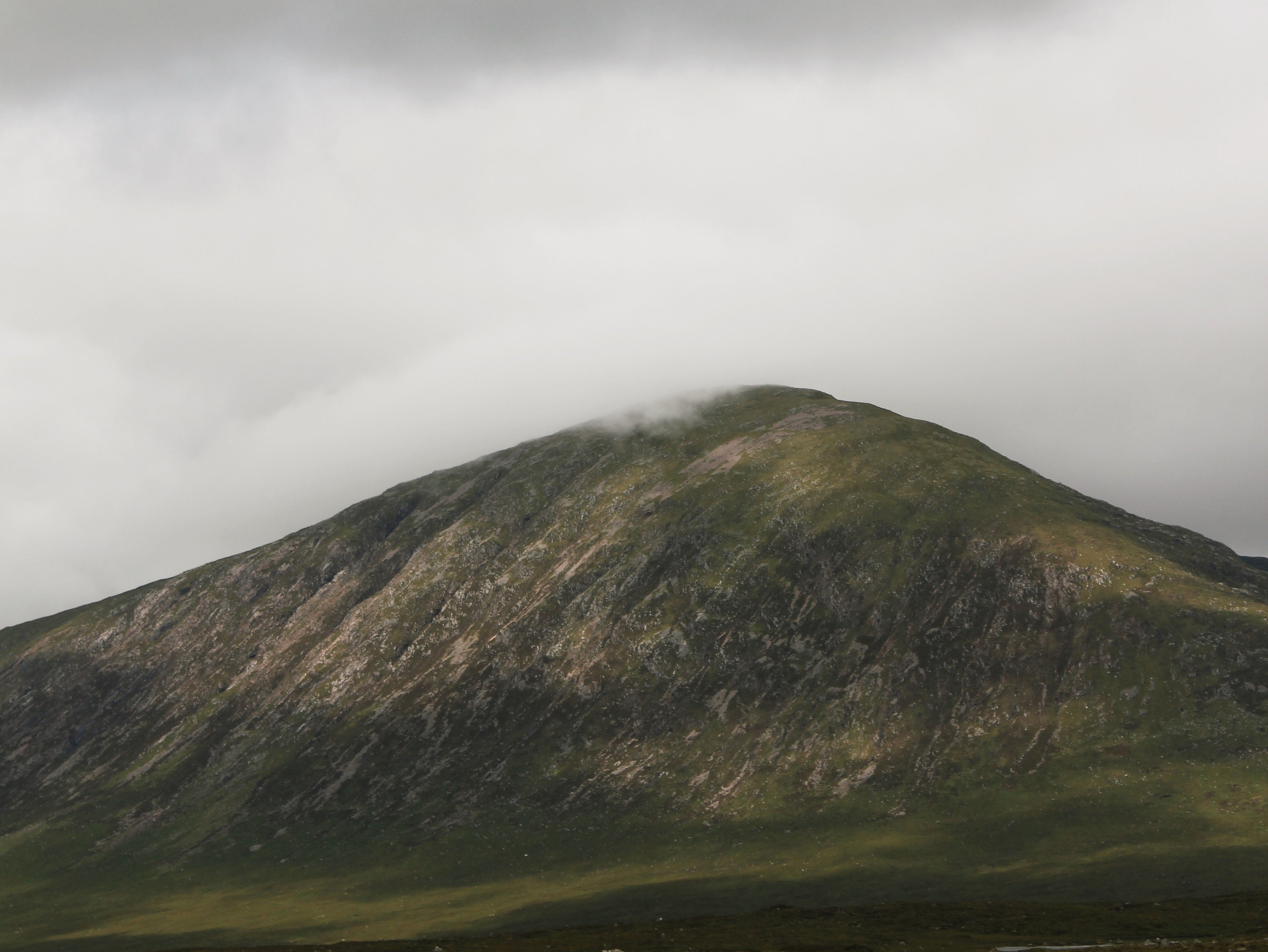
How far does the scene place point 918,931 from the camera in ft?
395

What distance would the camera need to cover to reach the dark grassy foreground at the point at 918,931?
11106 cm

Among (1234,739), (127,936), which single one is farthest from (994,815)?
(127,936)

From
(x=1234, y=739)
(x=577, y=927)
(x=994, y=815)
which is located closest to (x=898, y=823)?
(x=994, y=815)

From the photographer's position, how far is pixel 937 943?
110 m

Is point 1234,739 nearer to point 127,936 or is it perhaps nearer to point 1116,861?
point 1116,861

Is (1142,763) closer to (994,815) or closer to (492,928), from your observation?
(994,815)

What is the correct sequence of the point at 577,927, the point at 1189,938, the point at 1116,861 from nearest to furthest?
1. the point at 1189,938
2. the point at 577,927
3. the point at 1116,861

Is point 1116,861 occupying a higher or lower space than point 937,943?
lower

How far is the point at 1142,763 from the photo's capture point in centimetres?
19725

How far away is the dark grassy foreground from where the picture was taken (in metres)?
111

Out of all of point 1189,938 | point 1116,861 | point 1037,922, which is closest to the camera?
point 1189,938

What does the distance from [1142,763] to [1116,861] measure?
47.6 metres

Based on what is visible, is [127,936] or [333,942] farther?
[127,936]

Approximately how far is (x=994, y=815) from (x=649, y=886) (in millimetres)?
68358
